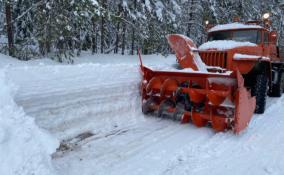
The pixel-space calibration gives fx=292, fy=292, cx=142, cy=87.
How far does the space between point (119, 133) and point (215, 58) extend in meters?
2.88

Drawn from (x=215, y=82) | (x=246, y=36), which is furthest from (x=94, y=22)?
(x=215, y=82)

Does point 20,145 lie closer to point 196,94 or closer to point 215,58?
point 196,94

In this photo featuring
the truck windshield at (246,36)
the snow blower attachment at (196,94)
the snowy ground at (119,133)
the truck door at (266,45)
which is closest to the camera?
the snowy ground at (119,133)

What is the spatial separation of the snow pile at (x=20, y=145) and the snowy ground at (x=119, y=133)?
354 mm

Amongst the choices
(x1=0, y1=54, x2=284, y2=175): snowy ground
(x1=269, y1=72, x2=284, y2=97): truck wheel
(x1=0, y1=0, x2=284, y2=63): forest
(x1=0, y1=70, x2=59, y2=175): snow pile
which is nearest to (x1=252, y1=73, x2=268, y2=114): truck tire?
(x1=0, y1=54, x2=284, y2=175): snowy ground

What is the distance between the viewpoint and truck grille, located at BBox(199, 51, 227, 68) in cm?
656

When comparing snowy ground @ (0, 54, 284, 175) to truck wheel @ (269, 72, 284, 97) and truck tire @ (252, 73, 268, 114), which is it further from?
truck wheel @ (269, 72, 284, 97)

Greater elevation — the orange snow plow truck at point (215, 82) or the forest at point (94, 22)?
the forest at point (94, 22)

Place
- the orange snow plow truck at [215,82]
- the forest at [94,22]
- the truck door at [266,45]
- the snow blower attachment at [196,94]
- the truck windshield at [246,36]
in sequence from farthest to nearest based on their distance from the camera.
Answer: the forest at [94,22] → the truck door at [266,45] → the truck windshield at [246,36] → the orange snow plow truck at [215,82] → the snow blower attachment at [196,94]

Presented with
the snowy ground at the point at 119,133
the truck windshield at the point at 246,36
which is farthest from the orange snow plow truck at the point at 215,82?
the snowy ground at the point at 119,133

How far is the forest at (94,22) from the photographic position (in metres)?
9.18

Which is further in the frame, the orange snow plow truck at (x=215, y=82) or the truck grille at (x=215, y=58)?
the truck grille at (x=215, y=58)

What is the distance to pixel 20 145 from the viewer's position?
3432mm

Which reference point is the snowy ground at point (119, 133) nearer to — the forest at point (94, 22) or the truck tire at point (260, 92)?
the truck tire at point (260, 92)
